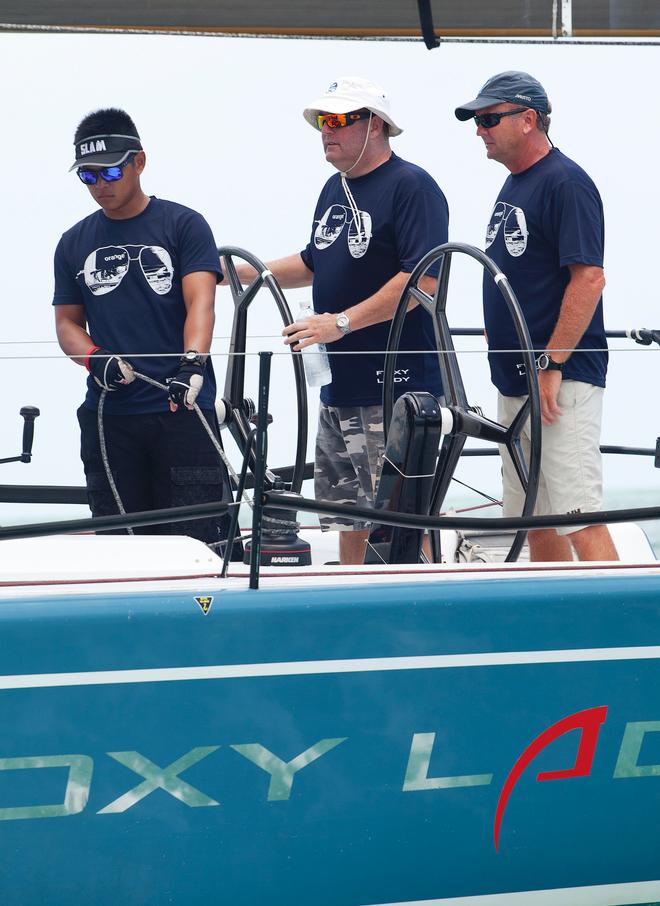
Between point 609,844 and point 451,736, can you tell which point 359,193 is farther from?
point 609,844

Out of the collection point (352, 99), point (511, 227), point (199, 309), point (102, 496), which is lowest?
point (102, 496)

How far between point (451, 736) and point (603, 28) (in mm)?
2252

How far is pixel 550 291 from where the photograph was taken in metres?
2.76

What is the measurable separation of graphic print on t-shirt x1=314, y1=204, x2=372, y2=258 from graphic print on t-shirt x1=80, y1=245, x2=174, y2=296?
0.38 metres

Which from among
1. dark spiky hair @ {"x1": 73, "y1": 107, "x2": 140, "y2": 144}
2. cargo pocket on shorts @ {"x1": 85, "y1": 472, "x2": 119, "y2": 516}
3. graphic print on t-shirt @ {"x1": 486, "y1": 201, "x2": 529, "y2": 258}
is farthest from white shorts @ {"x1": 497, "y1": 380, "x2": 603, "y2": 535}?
dark spiky hair @ {"x1": 73, "y1": 107, "x2": 140, "y2": 144}

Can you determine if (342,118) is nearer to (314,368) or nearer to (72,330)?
(314,368)

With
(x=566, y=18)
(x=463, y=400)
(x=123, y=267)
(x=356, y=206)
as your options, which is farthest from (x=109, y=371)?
(x=566, y=18)

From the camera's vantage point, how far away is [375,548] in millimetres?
2525

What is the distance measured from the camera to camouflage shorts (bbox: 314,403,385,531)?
2939mm

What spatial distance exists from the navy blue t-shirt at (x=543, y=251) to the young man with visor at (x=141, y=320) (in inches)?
26.7

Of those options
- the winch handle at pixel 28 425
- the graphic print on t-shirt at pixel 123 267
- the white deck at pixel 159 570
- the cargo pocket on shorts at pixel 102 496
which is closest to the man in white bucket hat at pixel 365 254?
the graphic print on t-shirt at pixel 123 267

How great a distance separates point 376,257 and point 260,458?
3.28 feet

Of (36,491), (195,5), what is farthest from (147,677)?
(195,5)

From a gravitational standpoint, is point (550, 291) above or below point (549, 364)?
above
